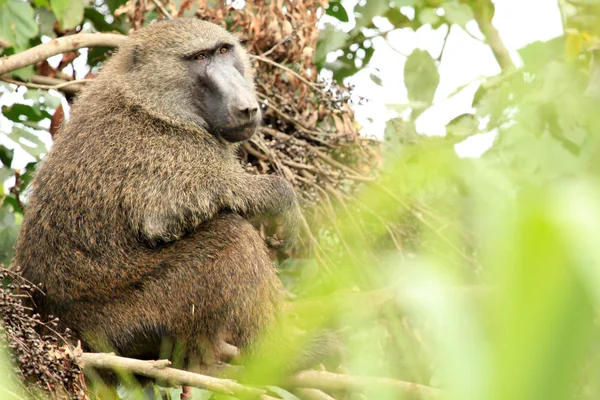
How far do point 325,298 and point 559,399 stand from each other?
71 centimetres

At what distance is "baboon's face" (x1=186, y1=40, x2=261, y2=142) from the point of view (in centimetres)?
412

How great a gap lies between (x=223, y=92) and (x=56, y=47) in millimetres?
1064

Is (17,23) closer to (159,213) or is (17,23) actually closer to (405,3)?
(159,213)

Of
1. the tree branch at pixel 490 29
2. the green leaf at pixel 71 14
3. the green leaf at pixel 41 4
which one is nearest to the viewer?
the green leaf at pixel 71 14

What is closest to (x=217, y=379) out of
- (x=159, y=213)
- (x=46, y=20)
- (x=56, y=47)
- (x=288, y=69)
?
(x=159, y=213)

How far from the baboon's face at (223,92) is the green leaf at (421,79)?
103 cm

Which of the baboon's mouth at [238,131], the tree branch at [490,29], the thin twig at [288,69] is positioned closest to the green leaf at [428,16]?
the tree branch at [490,29]

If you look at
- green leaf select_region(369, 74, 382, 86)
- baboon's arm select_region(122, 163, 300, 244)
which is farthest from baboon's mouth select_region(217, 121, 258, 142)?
green leaf select_region(369, 74, 382, 86)

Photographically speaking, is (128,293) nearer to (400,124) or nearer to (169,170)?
(169,170)

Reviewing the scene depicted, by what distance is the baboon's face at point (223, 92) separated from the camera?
4125 millimetres

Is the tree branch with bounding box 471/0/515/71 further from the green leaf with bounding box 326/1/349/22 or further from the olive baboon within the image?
the olive baboon

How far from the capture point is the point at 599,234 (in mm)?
652

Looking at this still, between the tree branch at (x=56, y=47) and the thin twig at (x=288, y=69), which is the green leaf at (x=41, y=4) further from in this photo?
the thin twig at (x=288, y=69)

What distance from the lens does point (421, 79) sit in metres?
4.84
